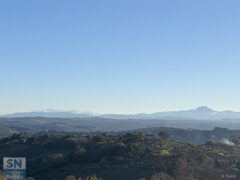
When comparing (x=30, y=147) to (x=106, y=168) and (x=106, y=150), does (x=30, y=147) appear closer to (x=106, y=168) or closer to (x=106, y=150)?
(x=106, y=150)

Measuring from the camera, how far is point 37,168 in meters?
61.9

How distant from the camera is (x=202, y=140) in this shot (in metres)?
161

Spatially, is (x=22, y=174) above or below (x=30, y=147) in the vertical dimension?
above

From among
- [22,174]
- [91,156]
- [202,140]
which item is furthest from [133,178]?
[202,140]

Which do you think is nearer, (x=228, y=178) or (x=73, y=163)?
(x=228, y=178)

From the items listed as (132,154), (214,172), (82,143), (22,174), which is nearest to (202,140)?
(82,143)

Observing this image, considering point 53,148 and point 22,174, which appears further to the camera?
point 53,148

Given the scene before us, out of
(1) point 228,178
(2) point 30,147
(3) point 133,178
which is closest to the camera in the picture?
(1) point 228,178

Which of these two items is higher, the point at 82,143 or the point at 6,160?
the point at 6,160

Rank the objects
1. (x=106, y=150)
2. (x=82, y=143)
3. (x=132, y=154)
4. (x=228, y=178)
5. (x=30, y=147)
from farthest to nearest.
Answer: (x=30, y=147) < (x=82, y=143) < (x=106, y=150) < (x=132, y=154) < (x=228, y=178)

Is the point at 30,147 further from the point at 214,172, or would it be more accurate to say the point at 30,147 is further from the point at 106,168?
the point at 214,172

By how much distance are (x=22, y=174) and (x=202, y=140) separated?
154125 millimetres

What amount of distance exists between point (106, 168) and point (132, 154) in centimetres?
806

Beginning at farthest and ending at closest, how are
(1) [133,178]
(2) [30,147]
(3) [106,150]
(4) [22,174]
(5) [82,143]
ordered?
1. (2) [30,147]
2. (5) [82,143]
3. (3) [106,150]
4. (1) [133,178]
5. (4) [22,174]
